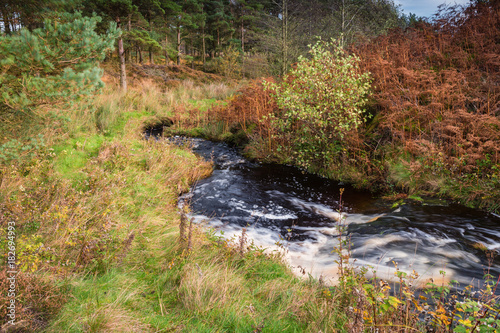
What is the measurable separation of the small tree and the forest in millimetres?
61

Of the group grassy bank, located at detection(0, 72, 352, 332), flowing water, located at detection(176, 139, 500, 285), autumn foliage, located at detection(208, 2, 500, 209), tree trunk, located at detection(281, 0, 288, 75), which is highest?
tree trunk, located at detection(281, 0, 288, 75)

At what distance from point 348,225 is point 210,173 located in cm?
392

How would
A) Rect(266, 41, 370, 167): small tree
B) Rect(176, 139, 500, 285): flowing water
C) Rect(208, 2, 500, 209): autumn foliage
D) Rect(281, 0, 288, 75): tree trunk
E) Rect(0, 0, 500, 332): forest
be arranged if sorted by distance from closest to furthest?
Rect(0, 0, 500, 332): forest < Rect(176, 139, 500, 285): flowing water < Rect(208, 2, 500, 209): autumn foliage < Rect(266, 41, 370, 167): small tree < Rect(281, 0, 288, 75): tree trunk

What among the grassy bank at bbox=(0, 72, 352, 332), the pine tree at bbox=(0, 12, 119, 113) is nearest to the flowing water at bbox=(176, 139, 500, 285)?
the grassy bank at bbox=(0, 72, 352, 332)

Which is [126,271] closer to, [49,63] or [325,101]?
[49,63]

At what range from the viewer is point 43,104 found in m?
3.73

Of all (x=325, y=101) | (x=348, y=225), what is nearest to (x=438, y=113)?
(x=325, y=101)

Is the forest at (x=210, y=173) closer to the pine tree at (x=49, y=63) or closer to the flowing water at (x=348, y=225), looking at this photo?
the pine tree at (x=49, y=63)

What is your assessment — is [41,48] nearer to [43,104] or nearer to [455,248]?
[43,104]

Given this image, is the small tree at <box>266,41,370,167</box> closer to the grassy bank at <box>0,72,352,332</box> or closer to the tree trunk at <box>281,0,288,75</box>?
the grassy bank at <box>0,72,352,332</box>

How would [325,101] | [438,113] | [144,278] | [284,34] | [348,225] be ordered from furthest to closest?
[284,34], [325,101], [438,113], [348,225], [144,278]

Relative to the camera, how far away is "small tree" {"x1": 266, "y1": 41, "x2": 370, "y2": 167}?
257 inches

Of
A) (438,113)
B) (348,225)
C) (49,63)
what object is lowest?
(348,225)

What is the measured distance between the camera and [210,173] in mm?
7523
